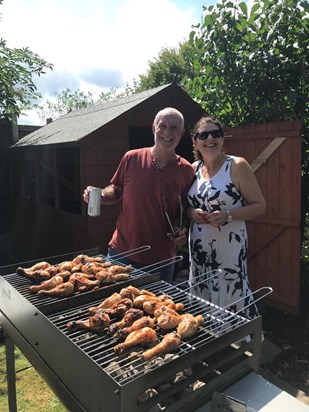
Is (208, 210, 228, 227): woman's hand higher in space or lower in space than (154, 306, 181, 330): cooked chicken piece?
higher

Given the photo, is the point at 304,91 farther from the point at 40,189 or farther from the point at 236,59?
the point at 40,189

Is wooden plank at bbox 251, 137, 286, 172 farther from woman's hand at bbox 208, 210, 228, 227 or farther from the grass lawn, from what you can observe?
the grass lawn

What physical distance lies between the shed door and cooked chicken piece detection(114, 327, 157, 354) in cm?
299

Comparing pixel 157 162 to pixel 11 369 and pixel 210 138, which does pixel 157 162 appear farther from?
pixel 11 369

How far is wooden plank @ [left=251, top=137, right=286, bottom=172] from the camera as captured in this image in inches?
157

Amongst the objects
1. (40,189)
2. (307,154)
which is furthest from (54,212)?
(307,154)

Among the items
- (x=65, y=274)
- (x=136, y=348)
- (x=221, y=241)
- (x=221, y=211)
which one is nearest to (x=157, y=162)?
(x=221, y=211)

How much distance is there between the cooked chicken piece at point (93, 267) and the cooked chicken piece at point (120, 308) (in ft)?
1.36

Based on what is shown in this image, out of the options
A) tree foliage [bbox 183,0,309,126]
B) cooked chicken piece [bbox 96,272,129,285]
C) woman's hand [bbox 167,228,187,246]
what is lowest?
cooked chicken piece [bbox 96,272,129,285]

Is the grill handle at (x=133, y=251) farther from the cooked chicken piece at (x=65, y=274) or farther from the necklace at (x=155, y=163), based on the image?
the necklace at (x=155, y=163)

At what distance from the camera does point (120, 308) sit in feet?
5.46

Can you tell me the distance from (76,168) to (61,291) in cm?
484

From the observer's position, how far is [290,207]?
3977mm

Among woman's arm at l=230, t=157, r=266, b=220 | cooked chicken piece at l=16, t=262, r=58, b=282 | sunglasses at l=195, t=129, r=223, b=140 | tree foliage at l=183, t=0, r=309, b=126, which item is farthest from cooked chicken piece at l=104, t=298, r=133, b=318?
tree foliage at l=183, t=0, r=309, b=126
